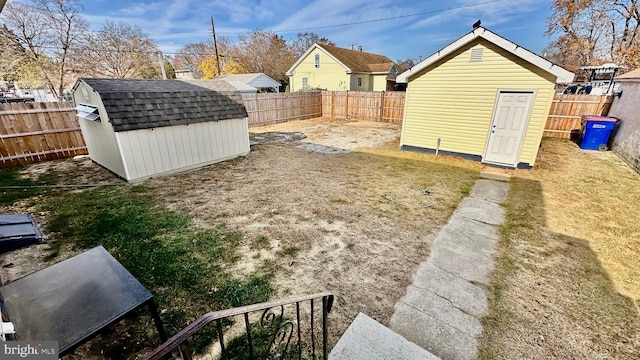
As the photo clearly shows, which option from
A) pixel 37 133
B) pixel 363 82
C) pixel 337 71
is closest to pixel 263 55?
pixel 337 71

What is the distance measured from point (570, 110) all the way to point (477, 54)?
7.47 meters

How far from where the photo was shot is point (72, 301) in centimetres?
216

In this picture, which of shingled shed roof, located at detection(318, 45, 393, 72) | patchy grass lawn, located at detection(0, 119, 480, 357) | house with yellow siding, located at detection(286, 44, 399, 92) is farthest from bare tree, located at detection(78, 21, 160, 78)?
patchy grass lawn, located at detection(0, 119, 480, 357)

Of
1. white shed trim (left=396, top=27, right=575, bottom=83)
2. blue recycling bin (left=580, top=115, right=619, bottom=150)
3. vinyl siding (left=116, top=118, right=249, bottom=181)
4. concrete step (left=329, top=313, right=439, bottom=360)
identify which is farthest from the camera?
blue recycling bin (left=580, top=115, right=619, bottom=150)

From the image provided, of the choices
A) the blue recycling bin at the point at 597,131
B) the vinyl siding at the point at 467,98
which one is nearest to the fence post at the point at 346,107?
the vinyl siding at the point at 467,98

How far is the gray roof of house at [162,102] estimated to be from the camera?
632 centimetres

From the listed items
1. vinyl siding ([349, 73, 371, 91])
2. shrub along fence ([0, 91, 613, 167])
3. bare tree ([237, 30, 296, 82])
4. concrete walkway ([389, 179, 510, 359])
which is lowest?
concrete walkway ([389, 179, 510, 359])

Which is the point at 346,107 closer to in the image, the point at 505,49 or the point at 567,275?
the point at 505,49

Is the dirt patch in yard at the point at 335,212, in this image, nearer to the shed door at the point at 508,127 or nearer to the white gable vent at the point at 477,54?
the shed door at the point at 508,127

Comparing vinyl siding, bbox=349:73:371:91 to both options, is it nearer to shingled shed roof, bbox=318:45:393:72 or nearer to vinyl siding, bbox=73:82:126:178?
shingled shed roof, bbox=318:45:393:72

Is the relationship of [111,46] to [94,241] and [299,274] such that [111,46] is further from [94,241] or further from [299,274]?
[299,274]

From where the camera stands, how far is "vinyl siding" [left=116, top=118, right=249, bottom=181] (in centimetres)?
667

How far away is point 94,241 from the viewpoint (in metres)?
4.29

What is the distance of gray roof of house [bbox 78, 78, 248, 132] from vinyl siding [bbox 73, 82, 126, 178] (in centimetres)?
32
